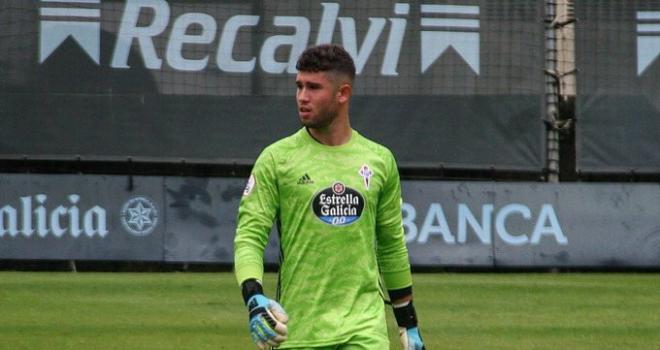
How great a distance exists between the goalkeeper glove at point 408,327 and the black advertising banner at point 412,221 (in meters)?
13.0

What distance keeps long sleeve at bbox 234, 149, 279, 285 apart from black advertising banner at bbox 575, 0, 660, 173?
14.6 m

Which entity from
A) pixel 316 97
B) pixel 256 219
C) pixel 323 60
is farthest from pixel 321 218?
pixel 323 60

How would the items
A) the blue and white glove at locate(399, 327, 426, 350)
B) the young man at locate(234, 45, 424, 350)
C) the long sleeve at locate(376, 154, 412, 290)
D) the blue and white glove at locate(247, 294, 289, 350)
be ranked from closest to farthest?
1. the blue and white glove at locate(247, 294, 289, 350)
2. the young man at locate(234, 45, 424, 350)
3. the long sleeve at locate(376, 154, 412, 290)
4. the blue and white glove at locate(399, 327, 426, 350)

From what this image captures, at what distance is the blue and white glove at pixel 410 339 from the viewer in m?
6.43

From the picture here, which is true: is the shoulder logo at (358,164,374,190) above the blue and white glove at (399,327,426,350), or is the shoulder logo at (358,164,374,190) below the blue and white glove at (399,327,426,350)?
above

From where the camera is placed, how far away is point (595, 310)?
15047 millimetres

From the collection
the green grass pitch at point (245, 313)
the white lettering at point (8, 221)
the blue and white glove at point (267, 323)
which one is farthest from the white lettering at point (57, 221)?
the blue and white glove at point (267, 323)

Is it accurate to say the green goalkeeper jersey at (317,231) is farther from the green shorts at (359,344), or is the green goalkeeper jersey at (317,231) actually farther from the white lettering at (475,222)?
the white lettering at (475,222)

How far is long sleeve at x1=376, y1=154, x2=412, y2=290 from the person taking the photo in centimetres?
632

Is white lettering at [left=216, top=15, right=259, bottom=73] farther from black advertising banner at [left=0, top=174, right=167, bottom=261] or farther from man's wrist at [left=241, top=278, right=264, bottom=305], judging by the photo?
man's wrist at [left=241, top=278, right=264, bottom=305]

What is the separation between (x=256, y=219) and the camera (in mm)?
5961

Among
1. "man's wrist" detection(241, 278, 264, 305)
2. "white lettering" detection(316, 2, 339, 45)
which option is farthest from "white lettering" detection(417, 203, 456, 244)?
"man's wrist" detection(241, 278, 264, 305)

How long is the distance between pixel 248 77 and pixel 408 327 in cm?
1364

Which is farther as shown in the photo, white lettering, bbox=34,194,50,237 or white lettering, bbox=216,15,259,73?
white lettering, bbox=216,15,259,73
